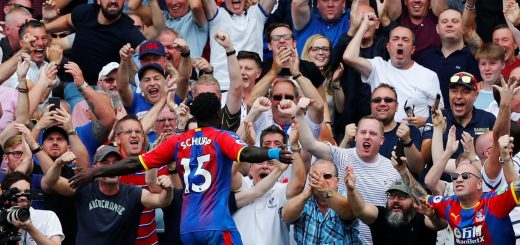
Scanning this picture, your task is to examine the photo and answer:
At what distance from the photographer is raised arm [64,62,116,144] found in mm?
19688

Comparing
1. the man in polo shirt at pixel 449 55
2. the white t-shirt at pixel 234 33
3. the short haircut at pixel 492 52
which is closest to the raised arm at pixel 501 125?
the short haircut at pixel 492 52

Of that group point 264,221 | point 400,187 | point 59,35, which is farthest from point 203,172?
point 59,35

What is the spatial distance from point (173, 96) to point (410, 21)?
3842 mm

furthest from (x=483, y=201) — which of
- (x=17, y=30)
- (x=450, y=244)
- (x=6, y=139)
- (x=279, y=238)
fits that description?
(x=17, y=30)

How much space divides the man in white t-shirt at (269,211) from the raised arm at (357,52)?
8.12ft

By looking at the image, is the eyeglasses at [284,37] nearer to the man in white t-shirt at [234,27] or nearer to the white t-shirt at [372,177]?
the man in white t-shirt at [234,27]

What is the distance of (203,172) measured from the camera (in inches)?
651

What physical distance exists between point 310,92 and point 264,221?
2020 mm

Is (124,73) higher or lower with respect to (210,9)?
lower

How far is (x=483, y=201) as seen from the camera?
56.7ft

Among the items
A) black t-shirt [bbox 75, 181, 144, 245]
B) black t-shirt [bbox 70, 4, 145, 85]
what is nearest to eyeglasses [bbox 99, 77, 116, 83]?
black t-shirt [bbox 70, 4, 145, 85]

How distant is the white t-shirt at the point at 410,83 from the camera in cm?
2036

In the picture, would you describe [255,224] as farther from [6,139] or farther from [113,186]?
[6,139]

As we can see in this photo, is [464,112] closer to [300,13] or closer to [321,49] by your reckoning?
[321,49]
